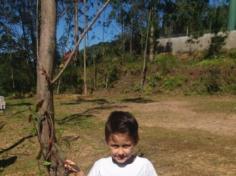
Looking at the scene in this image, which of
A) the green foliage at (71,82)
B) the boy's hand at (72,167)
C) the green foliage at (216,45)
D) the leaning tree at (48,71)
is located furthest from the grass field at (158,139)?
the green foliage at (71,82)

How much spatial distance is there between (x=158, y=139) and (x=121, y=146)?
238 inches

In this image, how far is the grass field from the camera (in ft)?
19.6

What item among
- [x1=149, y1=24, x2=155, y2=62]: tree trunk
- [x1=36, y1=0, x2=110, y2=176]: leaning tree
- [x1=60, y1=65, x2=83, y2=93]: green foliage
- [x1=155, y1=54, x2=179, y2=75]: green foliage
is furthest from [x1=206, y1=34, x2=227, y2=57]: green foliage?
[x1=36, y1=0, x2=110, y2=176]: leaning tree

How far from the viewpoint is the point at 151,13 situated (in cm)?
2288

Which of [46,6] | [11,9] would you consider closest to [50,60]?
[46,6]

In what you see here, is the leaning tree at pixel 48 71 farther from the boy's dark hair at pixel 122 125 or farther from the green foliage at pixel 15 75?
the green foliage at pixel 15 75

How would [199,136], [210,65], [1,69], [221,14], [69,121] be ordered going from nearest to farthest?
1. [199,136]
2. [69,121]
3. [210,65]
4. [1,69]
5. [221,14]

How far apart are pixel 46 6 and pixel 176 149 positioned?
193 inches

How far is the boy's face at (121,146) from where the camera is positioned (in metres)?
2.12

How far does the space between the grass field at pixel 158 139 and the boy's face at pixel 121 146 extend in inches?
48.8

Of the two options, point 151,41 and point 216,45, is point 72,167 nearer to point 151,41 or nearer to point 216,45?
point 216,45

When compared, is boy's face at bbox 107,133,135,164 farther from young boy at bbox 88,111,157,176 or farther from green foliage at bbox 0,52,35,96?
green foliage at bbox 0,52,35,96

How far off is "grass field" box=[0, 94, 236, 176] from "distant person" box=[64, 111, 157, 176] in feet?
3.96

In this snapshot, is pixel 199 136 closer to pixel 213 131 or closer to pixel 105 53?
pixel 213 131
